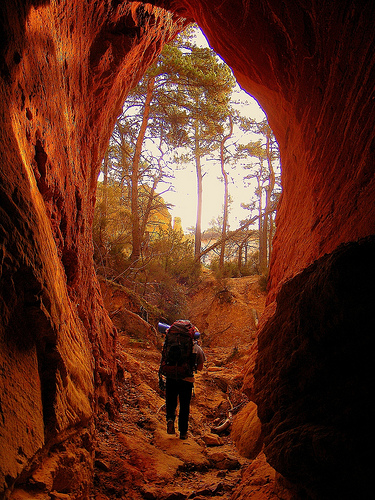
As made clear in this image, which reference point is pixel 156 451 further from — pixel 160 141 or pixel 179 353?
pixel 160 141

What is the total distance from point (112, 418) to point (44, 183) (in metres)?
3.63

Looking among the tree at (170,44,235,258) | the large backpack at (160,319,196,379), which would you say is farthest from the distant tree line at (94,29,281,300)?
the large backpack at (160,319,196,379)

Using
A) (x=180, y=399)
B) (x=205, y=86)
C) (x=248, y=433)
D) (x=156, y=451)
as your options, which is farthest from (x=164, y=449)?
(x=205, y=86)

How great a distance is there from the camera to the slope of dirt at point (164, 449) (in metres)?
3.26

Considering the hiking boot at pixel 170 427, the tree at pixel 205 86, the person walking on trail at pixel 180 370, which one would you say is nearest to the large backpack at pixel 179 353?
the person walking on trail at pixel 180 370

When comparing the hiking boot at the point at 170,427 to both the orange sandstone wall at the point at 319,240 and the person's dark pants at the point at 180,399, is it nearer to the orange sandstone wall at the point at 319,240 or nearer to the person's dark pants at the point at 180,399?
the person's dark pants at the point at 180,399

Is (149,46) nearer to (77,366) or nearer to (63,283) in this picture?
(63,283)

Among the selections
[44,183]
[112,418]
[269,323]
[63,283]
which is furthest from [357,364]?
[112,418]

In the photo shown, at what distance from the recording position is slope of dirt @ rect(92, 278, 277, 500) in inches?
128

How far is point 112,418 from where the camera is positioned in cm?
461

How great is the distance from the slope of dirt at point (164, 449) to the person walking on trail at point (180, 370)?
0.29 metres

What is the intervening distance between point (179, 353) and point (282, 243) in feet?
9.17

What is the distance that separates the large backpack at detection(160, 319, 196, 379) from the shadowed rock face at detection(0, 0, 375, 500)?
967 mm

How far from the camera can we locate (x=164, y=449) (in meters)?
4.36
